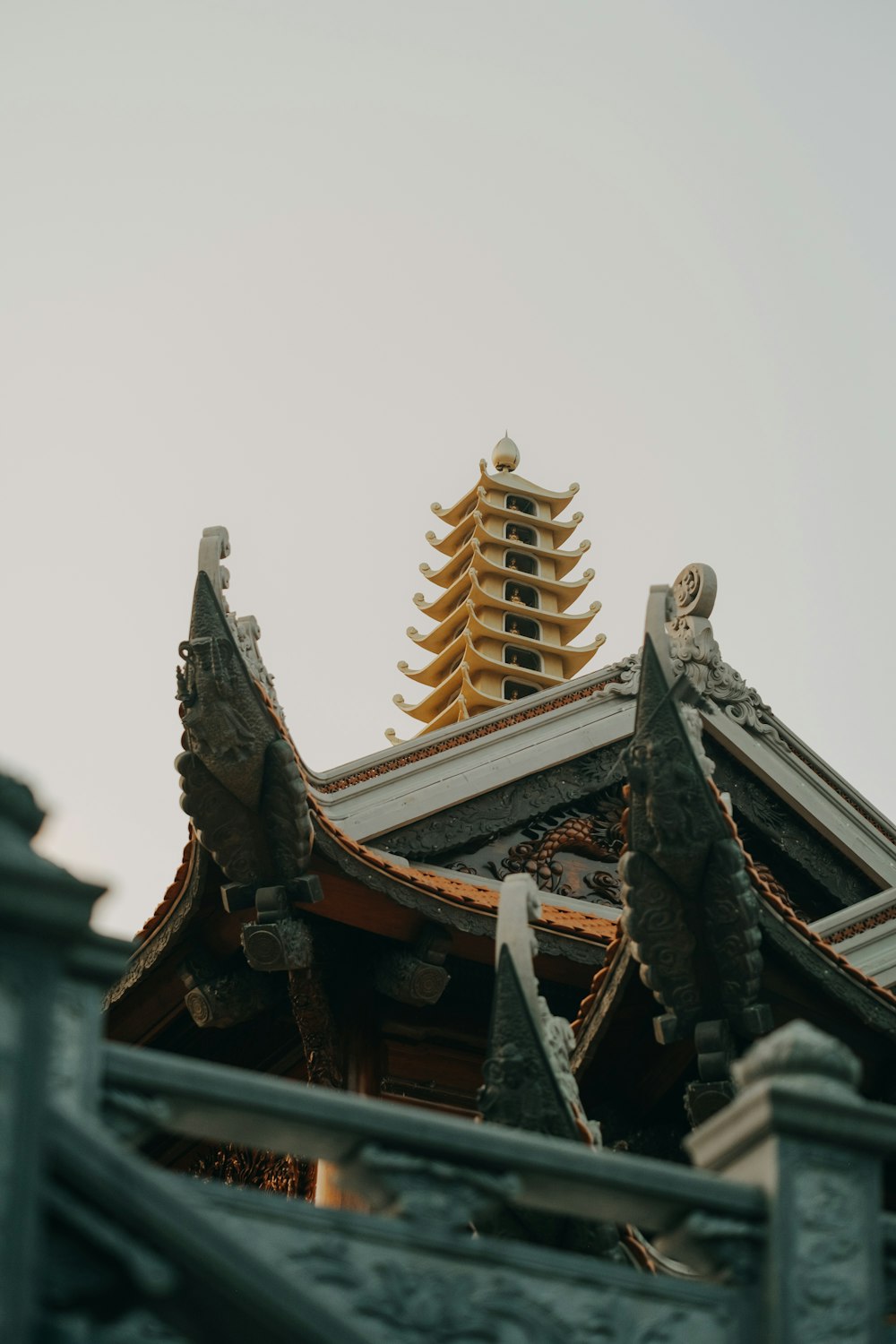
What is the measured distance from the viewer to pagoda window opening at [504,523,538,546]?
18.0 m

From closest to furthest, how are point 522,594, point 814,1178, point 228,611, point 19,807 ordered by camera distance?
1. point 19,807
2. point 814,1178
3. point 228,611
4. point 522,594

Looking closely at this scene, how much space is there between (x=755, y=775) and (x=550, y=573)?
7.13 m

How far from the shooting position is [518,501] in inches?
719

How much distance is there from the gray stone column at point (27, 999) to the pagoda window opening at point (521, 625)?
14.1 m

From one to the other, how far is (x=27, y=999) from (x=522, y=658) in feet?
46.3

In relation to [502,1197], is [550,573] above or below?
above

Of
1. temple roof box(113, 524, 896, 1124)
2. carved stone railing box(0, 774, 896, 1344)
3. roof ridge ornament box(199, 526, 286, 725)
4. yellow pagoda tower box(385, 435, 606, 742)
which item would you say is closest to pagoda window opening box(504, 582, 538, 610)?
yellow pagoda tower box(385, 435, 606, 742)

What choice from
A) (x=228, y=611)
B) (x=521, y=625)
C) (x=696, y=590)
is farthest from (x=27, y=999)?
(x=521, y=625)

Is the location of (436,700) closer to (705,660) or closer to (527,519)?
(527,519)

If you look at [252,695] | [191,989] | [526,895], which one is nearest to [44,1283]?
[526,895]

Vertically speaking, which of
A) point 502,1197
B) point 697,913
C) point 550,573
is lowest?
point 502,1197

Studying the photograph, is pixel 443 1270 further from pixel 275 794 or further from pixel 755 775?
pixel 755 775

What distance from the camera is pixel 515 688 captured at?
1700 centimetres

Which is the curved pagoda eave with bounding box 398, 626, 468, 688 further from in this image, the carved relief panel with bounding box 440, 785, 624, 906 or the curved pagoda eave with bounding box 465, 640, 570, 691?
the carved relief panel with bounding box 440, 785, 624, 906
